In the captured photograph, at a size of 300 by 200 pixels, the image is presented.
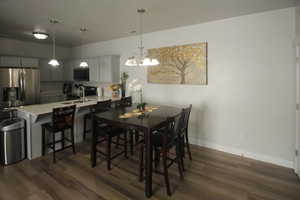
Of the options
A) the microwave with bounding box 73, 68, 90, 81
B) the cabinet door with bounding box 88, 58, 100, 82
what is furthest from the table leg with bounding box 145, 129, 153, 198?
the microwave with bounding box 73, 68, 90, 81

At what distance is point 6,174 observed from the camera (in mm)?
2564

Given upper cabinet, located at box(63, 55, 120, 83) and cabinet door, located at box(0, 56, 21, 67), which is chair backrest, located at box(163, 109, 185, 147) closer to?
upper cabinet, located at box(63, 55, 120, 83)

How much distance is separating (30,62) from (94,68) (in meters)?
1.85

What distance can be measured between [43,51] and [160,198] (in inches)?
229

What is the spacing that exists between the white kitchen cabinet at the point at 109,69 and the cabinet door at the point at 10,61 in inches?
87.2

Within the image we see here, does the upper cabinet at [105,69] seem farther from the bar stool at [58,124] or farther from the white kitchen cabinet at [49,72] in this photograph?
the bar stool at [58,124]

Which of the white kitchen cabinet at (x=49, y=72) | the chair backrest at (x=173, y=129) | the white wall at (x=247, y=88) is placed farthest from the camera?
the white kitchen cabinet at (x=49, y=72)

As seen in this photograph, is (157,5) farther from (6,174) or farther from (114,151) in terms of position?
(6,174)

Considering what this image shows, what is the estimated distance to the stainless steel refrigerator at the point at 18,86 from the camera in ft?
14.1

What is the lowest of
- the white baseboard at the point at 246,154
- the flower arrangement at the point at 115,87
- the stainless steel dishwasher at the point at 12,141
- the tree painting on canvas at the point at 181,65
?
the white baseboard at the point at 246,154

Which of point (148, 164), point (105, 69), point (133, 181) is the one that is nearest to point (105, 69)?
point (105, 69)

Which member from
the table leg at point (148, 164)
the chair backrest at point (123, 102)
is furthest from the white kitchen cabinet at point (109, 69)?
the table leg at point (148, 164)

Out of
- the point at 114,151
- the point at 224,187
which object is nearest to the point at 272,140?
the point at 224,187

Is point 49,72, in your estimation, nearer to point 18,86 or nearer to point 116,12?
point 18,86
